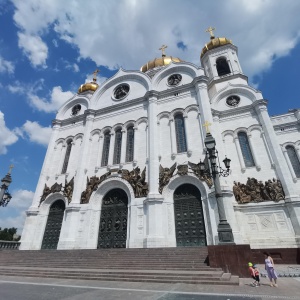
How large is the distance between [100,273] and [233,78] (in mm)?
21840

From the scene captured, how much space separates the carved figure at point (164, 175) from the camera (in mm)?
15016

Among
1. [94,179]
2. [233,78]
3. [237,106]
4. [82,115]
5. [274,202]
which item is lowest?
[274,202]

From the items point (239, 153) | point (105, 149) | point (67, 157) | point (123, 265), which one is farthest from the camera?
point (67, 157)

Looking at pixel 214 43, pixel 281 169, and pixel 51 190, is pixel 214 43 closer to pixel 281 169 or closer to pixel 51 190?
pixel 281 169

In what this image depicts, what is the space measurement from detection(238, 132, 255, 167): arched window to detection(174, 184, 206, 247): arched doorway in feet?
15.9

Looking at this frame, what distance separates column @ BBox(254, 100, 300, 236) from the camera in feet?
42.4

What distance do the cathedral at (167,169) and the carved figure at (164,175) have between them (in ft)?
0.25

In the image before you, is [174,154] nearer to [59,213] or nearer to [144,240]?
[144,240]

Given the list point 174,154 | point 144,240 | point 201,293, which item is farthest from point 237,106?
point 201,293

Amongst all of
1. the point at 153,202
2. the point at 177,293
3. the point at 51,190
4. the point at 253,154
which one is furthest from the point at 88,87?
the point at 177,293

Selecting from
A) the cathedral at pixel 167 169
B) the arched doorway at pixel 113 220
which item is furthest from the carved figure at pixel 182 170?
the arched doorway at pixel 113 220

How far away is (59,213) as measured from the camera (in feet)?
58.6

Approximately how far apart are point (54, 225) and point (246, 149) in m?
17.2

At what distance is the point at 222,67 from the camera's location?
2445 cm
